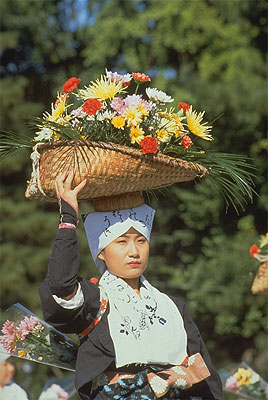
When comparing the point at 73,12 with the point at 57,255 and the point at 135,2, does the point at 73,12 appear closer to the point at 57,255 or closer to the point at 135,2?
the point at 135,2

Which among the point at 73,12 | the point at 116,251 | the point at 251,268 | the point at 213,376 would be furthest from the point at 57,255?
the point at 73,12

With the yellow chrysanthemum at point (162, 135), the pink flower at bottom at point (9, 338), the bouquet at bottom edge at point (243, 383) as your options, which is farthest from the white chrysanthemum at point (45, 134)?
the bouquet at bottom edge at point (243, 383)

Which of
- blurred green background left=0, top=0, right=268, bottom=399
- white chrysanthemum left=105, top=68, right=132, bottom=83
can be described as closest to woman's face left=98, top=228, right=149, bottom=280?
white chrysanthemum left=105, top=68, right=132, bottom=83

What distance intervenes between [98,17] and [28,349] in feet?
29.1

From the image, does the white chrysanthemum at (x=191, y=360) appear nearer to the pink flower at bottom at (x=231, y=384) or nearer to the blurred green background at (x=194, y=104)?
the pink flower at bottom at (x=231, y=384)

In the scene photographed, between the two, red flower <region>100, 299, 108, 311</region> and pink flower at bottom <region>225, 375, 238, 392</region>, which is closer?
red flower <region>100, 299, 108, 311</region>

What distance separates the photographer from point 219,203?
10.8 m

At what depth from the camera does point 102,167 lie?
296 cm

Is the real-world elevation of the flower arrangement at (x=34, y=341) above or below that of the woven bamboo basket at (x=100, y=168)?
below

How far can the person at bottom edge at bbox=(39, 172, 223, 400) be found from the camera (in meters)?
2.94

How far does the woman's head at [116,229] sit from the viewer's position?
3227 mm

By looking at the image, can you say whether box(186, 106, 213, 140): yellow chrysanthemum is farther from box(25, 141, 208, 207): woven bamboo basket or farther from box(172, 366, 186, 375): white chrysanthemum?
box(172, 366, 186, 375): white chrysanthemum

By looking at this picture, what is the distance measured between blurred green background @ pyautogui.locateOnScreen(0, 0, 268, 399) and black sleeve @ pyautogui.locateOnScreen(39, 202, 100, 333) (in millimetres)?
7031

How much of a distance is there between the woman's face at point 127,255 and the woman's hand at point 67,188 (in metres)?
0.35
